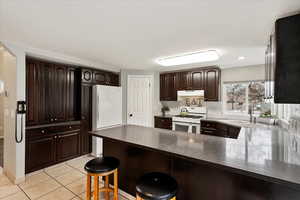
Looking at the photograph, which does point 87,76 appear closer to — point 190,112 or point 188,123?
point 188,123

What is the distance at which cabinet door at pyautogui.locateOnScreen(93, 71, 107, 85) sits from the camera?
3.74m

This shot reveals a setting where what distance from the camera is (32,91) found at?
2816 millimetres

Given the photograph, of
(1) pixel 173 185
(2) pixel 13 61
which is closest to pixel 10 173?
(2) pixel 13 61

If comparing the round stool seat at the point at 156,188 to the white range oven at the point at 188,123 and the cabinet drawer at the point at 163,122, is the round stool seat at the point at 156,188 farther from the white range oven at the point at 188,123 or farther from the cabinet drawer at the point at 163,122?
the cabinet drawer at the point at 163,122

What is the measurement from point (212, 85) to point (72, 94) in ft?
11.7

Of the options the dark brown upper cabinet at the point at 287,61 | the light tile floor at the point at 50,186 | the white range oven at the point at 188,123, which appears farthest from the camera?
the white range oven at the point at 188,123

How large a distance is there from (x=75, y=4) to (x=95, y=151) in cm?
311

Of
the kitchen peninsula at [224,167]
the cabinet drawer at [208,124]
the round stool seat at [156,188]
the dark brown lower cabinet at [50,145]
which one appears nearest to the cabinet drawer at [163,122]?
the cabinet drawer at [208,124]

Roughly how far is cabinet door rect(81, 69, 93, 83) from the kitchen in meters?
0.02

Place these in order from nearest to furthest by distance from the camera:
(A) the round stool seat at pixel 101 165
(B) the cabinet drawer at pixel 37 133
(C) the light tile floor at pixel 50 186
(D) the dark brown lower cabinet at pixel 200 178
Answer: (D) the dark brown lower cabinet at pixel 200 178 → (A) the round stool seat at pixel 101 165 → (C) the light tile floor at pixel 50 186 → (B) the cabinet drawer at pixel 37 133

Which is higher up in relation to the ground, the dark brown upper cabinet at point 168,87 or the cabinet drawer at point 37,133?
the dark brown upper cabinet at point 168,87

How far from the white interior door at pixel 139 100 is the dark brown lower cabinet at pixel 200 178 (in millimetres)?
2227

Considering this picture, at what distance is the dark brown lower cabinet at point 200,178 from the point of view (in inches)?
44.8

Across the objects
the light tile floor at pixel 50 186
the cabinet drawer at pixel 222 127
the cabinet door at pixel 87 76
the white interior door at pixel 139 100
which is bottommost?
the light tile floor at pixel 50 186
